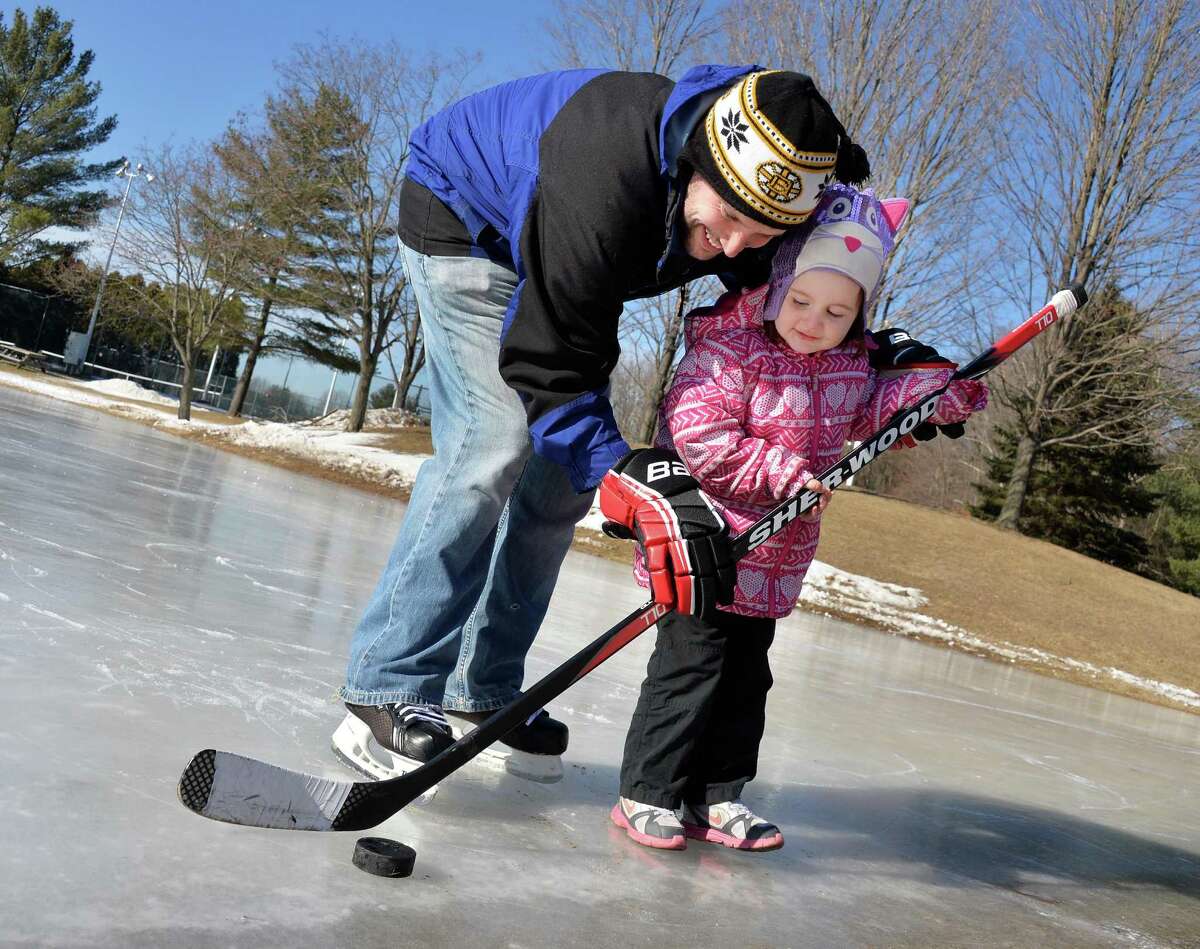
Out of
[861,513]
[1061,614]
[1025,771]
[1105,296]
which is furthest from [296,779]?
[1105,296]

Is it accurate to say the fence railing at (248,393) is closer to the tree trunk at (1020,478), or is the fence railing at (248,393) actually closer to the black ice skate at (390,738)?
the tree trunk at (1020,478)

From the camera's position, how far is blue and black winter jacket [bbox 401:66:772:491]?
5.61 feet

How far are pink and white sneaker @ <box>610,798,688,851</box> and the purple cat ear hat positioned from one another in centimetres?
95

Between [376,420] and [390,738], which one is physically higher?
[376,420]

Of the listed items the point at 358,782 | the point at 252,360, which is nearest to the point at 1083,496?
the point at 252,360

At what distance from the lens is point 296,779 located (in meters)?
1.52

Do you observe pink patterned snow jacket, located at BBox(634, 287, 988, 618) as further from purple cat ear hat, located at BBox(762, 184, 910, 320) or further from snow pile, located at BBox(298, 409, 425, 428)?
snow pile, located at BBox(298, 409, 425, 428)

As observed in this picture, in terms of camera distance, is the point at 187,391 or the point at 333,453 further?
the point at 187,391

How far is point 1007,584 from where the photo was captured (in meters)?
11.5

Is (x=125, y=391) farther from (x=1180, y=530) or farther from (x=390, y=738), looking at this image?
(x=1180, y=530)

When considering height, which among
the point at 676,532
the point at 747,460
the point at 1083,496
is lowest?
the point at 676,532

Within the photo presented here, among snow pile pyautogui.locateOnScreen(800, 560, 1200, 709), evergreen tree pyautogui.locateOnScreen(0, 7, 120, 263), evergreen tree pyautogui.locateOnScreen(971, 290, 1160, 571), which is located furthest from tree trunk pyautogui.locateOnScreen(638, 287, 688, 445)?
evergreen tree pyautogui.locateOnScreen(0, 7, 120, 263)

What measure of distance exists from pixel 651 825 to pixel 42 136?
4043 cm

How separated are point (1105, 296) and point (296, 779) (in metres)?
18.6
